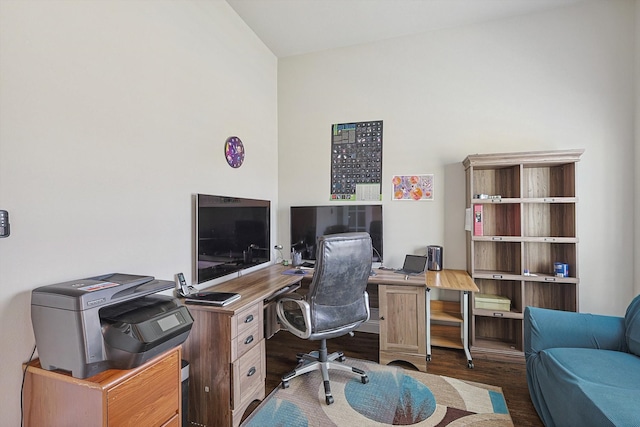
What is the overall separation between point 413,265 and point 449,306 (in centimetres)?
56

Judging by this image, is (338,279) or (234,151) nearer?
(338,279)

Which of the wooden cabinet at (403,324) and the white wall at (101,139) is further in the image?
the wooden cabinet at (403,324)

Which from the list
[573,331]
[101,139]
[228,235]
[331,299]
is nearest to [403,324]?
[331,299]

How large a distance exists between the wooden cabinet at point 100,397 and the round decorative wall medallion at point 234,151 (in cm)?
170

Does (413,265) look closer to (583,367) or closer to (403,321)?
(403,321)

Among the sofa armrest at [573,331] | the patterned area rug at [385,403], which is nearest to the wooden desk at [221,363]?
the patterned area rug at [385,403]

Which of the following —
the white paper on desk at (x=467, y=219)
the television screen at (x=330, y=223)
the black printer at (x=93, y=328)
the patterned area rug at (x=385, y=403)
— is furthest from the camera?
the television screen at (x=330, y=223)

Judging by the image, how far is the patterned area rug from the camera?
1794 mm

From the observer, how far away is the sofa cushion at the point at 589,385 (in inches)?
47.9

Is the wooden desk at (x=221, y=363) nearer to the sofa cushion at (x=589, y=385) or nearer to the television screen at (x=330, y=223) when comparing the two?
the television screen at (x=330, y=223)

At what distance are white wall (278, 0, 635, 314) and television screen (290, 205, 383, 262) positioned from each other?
0.56 feet

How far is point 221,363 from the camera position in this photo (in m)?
1.71

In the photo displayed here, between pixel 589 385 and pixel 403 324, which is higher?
pixel 589 385

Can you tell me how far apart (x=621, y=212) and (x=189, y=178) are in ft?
12.2
